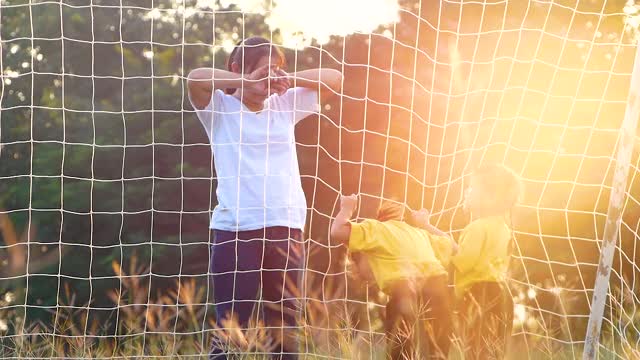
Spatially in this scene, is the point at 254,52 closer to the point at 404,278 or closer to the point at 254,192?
the point at 254,192

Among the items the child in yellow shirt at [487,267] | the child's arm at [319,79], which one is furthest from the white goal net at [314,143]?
the child in yellow shirt at [487,267]

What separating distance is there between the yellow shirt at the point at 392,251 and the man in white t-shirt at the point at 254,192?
0.80 feet

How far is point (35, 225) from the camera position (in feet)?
29.0

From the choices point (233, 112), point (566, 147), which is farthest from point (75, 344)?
point (566, 147)

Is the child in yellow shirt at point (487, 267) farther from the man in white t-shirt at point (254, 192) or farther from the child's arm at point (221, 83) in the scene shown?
the child's arm at point (221, 83)

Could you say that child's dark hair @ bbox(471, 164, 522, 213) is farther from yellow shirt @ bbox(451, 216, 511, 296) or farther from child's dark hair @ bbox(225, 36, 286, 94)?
child's dark hair @ bbox(225, 36, 286, 94)

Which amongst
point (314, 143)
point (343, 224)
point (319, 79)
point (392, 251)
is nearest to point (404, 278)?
point (392, 251)

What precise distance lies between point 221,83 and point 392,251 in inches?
34.8

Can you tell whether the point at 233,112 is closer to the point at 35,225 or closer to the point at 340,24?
the point at 340,24

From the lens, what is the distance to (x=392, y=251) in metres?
3.68

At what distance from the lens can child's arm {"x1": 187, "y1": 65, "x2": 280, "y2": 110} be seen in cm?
380

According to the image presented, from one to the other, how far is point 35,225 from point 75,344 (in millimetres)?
4301

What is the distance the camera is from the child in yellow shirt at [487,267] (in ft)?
12.2

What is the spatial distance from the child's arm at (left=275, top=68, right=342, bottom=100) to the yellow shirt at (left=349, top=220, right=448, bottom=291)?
1.95 feet
